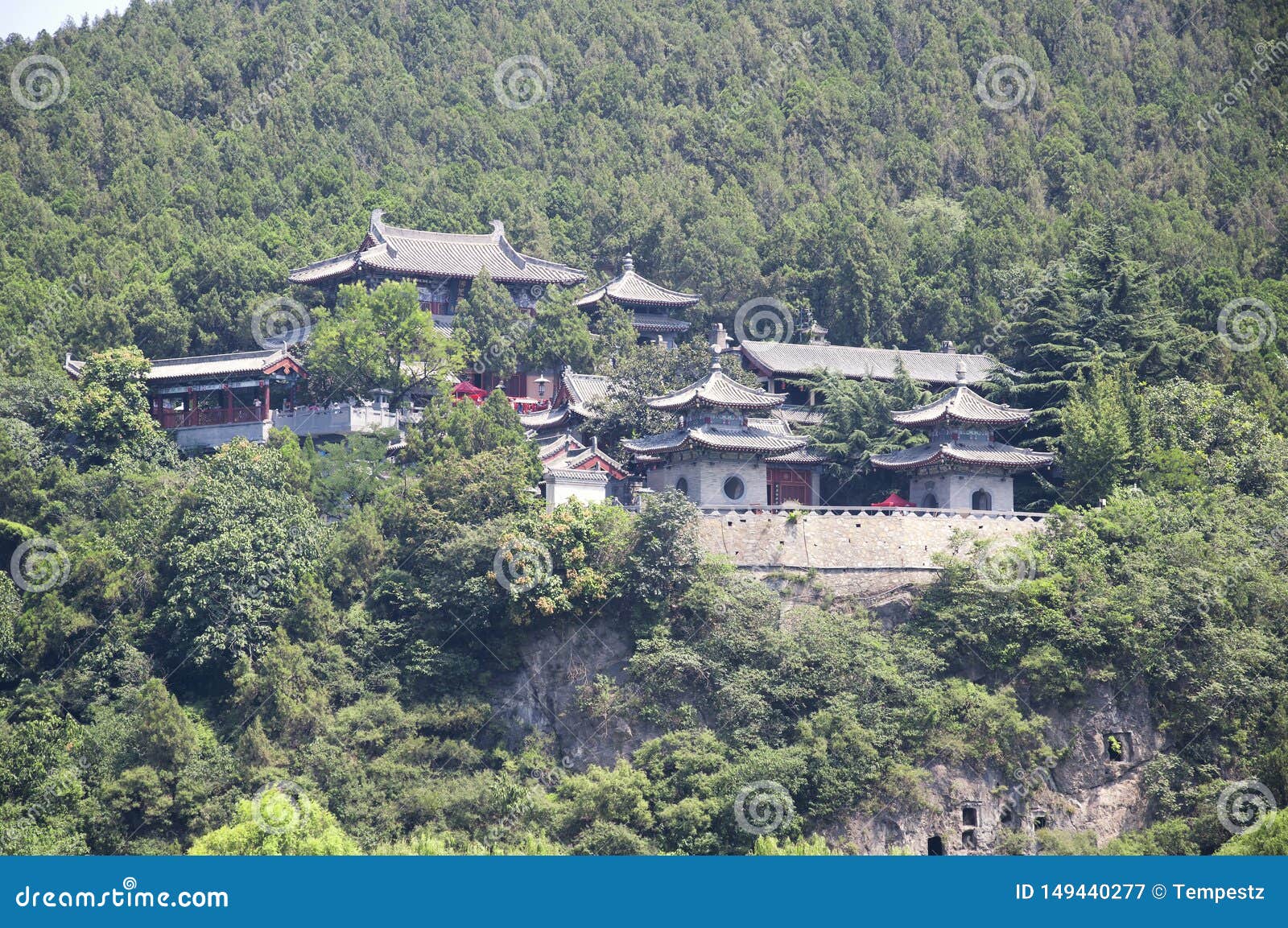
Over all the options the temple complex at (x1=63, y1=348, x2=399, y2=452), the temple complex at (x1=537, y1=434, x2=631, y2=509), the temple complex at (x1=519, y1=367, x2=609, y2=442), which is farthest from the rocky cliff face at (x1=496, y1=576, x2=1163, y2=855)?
the temple complex at (x1=63, y1=348, x2=399, y2=452)

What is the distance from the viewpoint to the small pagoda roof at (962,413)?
145 feet

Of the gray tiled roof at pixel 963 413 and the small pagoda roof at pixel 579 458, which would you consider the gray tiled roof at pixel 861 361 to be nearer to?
the gray tiled roof at pixel 963 413

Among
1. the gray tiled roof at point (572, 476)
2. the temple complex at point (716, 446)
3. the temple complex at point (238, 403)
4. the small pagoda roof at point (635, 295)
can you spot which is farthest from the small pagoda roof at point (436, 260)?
the gray tiled roof at point (572, 476)

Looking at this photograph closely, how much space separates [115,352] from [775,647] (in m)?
18.7

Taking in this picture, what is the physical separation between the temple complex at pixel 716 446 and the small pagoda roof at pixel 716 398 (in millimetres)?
19

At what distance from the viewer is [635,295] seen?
57062 millimetres

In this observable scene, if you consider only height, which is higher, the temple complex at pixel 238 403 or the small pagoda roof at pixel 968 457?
the temple complex at pixel 238 403

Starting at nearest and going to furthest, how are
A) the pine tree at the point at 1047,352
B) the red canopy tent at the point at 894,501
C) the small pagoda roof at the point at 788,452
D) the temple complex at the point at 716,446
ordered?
1. the temple complex at the point at 716,446
2. the red canopy tent at the point at 894,501
3. the small pagoda roof at the point at 788,452
4. the pine tree at the point at 1047,352

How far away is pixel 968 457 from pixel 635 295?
16.1 meters

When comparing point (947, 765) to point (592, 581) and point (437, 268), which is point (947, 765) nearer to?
point (592, 581)

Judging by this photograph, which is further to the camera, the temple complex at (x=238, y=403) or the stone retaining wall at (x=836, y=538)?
the temple complex at (x=238, y=403)

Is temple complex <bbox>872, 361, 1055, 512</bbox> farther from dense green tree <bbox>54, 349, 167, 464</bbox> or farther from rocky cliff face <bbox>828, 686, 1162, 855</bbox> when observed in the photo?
dense green tree <bbox>54, 349, 167, 464</bbox>

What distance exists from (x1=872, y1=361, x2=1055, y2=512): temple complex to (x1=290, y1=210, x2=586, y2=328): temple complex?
15417mm

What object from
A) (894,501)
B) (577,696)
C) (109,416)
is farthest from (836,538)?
(109,416)
